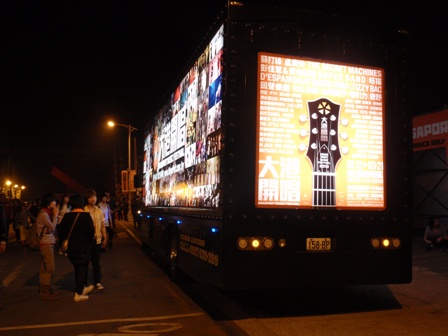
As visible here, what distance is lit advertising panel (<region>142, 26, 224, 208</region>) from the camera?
6359 mm

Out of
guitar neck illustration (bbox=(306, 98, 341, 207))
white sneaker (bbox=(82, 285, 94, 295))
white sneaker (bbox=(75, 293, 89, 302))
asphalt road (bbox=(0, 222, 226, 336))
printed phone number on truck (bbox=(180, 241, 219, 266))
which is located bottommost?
asphalt road (bbox=(0, 222, 226, 336))

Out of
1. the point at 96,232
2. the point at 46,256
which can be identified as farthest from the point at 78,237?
the point at 96,232

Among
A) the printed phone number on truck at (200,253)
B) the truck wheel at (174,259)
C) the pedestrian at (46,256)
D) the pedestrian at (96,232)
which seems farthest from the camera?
the truck wheel at (174,259)

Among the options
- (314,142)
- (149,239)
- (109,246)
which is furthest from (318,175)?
(109,246)

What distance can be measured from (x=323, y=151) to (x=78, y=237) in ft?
13.1

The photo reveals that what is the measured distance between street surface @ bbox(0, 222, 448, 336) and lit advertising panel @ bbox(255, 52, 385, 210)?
1524mm

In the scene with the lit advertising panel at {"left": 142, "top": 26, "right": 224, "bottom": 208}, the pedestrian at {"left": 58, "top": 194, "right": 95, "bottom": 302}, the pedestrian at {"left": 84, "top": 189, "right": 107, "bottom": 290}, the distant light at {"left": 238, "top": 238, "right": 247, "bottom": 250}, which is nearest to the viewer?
the distant light at {"left": 238, "top": 238, "right": 247, "bottom": 250}

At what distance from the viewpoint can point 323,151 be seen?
6281 mm

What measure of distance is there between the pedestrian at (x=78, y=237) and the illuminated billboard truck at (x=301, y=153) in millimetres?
Result: 1908

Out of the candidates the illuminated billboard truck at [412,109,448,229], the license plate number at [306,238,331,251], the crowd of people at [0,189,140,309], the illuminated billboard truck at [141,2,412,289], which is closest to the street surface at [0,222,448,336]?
the crowd of people at [0,189,140,309]

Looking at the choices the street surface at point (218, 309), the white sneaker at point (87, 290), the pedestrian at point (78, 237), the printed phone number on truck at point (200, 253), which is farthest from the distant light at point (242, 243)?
the white sneaker at point (87, 290)

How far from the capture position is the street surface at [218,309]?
603cm

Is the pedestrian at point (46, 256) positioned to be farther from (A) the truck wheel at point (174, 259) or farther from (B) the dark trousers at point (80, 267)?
(A) the truck wheel at point (174, 259)

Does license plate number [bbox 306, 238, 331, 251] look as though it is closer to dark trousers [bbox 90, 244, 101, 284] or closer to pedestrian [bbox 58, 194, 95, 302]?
pedestrian [bbox 58, 194, 95, 302]
